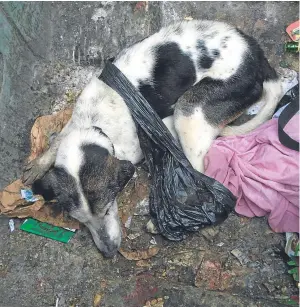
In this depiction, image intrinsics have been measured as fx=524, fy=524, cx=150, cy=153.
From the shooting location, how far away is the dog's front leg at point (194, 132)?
428cm

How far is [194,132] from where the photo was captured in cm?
429

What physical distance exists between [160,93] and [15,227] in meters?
1.67

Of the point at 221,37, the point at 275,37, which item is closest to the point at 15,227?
the point at 221,37

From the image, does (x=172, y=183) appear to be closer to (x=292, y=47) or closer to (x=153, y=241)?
(x=153, y=241)

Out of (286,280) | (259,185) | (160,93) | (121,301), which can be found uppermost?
(160,93)

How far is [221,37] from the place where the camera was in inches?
168

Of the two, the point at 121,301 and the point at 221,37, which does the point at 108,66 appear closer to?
the point at 221,37

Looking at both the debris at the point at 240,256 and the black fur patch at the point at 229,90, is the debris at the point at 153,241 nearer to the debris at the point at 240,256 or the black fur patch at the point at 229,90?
the debris at the point at 240,256

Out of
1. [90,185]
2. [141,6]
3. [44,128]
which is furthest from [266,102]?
[44,128]

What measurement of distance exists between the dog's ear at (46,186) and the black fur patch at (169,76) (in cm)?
102

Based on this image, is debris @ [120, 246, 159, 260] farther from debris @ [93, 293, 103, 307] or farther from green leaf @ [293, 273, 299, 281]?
green leaf @ [293, 273, 299, 281]

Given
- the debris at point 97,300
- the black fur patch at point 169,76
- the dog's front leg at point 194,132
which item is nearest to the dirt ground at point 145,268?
the debris at point 97,300

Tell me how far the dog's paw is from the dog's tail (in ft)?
5.10

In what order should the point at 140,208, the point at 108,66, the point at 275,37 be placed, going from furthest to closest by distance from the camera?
the point at 275,37 < the point at 140,208 < the point at 108,66
